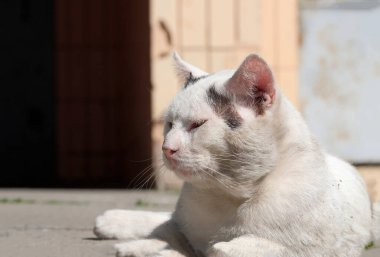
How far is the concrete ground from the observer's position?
4.00 metres

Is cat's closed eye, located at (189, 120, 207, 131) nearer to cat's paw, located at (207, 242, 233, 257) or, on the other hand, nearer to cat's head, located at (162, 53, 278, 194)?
cat's head, located at (162, 53, 278, 194)

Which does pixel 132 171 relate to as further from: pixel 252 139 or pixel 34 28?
pixel 252 139

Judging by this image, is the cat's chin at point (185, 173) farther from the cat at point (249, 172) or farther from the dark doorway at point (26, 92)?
the dark doorway at point (26, 92)

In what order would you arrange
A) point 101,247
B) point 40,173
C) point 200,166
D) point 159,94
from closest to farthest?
point 200,166
point 101,247
point 159,94
point 40,173

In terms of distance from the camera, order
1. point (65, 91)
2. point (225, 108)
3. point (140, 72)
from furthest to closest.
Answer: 1. point (65, 91)
2. point (140, 72)
3. point (225, 108)

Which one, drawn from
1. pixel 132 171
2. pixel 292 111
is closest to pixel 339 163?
pixel 292 111

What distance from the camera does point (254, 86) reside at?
Result: 3.31m

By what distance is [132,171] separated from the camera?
876cm

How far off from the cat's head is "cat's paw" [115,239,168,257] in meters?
0.42

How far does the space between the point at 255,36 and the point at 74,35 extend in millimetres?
2360

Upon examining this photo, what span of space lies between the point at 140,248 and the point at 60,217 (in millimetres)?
1797

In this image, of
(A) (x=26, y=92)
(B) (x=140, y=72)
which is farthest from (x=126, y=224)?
(A) (x=26, y=92)

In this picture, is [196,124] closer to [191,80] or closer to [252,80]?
[252,80]

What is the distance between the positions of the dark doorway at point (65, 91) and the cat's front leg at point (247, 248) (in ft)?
19.2
